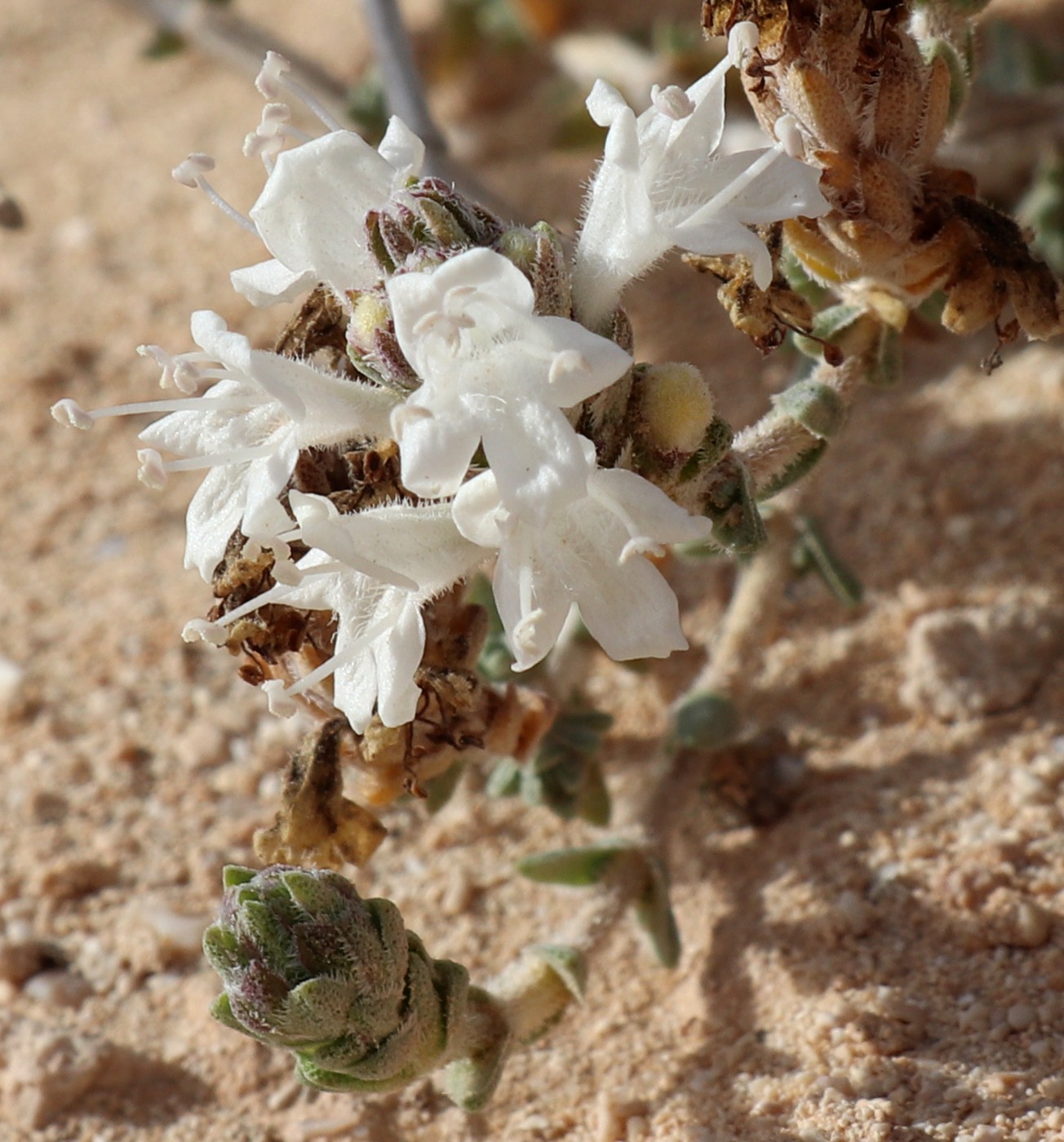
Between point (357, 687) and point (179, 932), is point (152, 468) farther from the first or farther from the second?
point (179, 932)

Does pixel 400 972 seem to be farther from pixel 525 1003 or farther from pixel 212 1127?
pixel 212 1127

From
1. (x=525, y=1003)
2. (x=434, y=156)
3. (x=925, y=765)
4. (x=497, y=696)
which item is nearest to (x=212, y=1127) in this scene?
(x=525, y=1003)

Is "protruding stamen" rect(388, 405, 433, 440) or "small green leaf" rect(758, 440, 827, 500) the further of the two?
"small green leaf" rect(758, 440, 827, 500)

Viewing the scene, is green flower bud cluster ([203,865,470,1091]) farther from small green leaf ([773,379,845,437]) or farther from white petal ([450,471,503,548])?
small green leaf ([773,379,845,437])

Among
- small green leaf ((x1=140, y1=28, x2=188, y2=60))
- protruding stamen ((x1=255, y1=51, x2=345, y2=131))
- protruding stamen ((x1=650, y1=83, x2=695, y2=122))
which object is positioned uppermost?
protruding stamen ((x1=650, y1=83, x2=695, y2=122))

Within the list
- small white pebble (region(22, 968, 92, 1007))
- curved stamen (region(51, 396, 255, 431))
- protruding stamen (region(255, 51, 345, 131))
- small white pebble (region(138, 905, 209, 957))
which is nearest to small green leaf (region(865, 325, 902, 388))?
protruding stamen (region(255, 51, 345, 131))

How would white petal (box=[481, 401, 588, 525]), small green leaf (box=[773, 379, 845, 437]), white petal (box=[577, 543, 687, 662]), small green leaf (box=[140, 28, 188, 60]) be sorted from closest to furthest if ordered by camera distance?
white petal (box=[481, 401, 588, 525])
white petal (box=[577, 543, 687, 662])
small green leaf (box=[773, 379, 845, 437])
small green leaf (box=[140, 28, 188, 60])

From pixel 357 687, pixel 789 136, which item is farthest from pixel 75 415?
pixel 789 136
